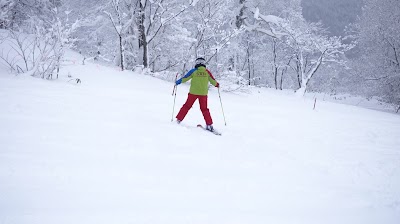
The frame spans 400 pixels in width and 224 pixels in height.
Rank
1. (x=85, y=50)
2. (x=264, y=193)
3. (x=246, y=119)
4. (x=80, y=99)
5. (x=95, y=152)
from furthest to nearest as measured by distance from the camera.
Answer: (x=85, y=50) < (x=246, y=119) < (x=80, y=99) < (x=95, y=152) < (x=264, y=193)

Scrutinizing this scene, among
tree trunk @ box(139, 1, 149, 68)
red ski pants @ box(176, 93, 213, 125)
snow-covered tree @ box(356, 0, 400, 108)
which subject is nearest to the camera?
red ski pants @ box(176, 93, 213, 125)

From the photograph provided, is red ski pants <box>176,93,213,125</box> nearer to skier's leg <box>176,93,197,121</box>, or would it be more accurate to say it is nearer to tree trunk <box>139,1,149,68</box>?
skier's leg <box>176,93,197,121</box>

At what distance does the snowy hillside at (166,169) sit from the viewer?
2.22m

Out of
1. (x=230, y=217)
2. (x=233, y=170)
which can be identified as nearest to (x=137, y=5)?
(x=233, y=170)

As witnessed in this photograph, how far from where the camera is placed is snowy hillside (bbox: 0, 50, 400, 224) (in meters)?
2.22

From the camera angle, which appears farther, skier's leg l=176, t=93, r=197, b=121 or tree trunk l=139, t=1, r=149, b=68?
tree trunk l=139, t=1, r=149, b=68

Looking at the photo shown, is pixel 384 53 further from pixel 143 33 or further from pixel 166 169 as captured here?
pixel 166 169

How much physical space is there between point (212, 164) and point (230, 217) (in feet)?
3.80

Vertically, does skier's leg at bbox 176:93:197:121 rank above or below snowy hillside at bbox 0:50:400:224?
above

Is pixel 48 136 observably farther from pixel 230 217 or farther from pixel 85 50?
pixel 85 50

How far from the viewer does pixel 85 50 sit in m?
19.9

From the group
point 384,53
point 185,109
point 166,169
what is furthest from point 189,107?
point 384,53

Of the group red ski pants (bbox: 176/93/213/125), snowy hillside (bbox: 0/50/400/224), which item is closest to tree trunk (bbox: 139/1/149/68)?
snowy hillside (bbox: 0/50/400/224)

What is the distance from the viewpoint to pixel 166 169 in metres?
3.06
